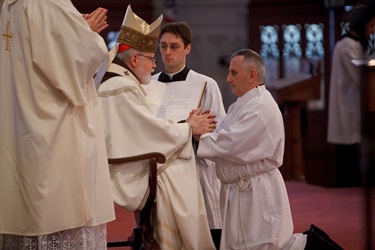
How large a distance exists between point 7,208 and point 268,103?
190 cm

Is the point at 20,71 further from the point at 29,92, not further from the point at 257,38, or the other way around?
the point at 257,38

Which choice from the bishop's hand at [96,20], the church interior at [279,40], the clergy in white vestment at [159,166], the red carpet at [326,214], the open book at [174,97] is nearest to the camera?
the bishop's hand at [96,20]

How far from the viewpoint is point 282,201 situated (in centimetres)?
495

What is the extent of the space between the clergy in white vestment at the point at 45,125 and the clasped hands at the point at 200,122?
1.11m

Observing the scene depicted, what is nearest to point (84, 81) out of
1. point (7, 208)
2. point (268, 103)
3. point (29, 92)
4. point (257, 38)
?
point (29, 92)

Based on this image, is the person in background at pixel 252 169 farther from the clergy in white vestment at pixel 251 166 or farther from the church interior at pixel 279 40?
the church interior at pixel 279 40

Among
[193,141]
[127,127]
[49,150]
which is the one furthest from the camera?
[193,141]

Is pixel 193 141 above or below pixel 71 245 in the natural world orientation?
above

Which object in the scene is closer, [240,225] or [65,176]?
[65,176]

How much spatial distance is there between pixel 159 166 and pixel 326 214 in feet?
9.25

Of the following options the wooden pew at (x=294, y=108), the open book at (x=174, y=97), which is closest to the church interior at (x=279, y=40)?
the wooden pew at (x=294, y=108)

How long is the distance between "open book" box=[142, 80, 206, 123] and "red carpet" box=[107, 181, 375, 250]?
1324 millimetres

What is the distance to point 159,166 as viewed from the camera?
16.3ft

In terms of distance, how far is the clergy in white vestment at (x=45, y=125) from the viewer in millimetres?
3971
